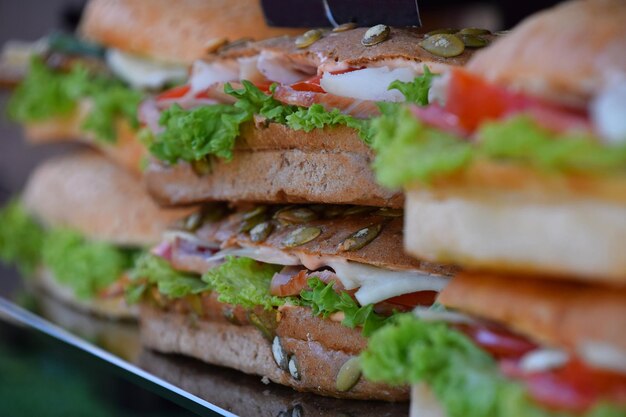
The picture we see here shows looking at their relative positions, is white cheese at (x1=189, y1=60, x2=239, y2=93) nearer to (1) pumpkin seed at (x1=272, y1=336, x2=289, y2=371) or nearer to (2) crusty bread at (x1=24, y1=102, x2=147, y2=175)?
(2) crusty bread at (x1=24, y1=102, x2=147, y2=175)

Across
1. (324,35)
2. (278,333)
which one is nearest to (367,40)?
(324,35)

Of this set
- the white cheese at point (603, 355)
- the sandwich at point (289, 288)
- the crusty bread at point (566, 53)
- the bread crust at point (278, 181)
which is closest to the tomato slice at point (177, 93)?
the bread crust at point (278, 181)

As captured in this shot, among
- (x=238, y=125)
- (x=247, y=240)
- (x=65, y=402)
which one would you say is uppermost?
(x=238, y=125)

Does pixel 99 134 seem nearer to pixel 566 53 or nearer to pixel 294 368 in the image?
pixel 294 368

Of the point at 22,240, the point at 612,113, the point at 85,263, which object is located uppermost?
the point at 612,113

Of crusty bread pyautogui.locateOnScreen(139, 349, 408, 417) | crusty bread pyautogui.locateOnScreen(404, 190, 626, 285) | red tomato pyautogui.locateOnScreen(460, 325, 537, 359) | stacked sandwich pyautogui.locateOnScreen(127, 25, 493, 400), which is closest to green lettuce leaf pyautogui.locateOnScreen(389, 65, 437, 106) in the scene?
stacked sandwich pyautogui.locateOnScreen(127, 25, 493, 400)

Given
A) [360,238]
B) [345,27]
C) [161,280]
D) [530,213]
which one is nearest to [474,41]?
[345,27]

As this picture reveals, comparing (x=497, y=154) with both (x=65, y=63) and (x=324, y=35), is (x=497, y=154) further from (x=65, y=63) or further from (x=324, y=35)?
(x=65, y=63)
